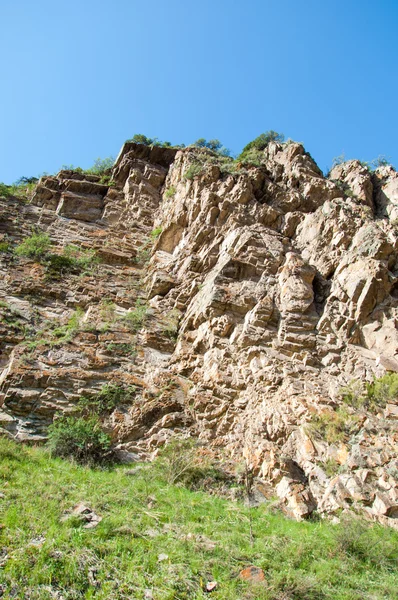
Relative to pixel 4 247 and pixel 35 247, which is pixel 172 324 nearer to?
pixel 35 247

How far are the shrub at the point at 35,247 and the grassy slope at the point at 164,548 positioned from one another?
9126 millimetres

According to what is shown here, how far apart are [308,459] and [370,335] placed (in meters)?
4.01

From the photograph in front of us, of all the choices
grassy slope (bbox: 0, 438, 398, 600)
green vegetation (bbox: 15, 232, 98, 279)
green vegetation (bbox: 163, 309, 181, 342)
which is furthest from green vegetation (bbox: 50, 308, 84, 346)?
grassy slope (bbox: 0, 438, 398, 600)

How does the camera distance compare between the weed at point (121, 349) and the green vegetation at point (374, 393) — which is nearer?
the green vegetation at point (374, 393)

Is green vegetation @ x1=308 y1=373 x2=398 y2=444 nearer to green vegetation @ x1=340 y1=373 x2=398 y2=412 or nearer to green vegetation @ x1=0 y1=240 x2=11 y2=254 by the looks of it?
green vegetation @ x1=340 y1=373 x2=398 y2=412

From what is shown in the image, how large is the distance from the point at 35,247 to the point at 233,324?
8409 millimetres

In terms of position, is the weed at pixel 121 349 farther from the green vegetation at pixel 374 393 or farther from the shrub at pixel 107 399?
the green vegetation at pixel 374 393

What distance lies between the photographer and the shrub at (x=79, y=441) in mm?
8594

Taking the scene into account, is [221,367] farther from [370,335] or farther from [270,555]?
[270,555]

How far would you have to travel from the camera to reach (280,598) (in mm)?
4480

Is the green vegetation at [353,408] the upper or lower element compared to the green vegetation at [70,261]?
lower

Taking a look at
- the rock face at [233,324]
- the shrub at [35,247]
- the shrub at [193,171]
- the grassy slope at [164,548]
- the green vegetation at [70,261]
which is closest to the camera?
the grassy slope at [164,548]

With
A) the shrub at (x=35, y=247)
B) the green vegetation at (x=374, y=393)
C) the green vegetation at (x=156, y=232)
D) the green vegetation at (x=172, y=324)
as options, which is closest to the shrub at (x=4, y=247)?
the shrub at (x=35, y=247)

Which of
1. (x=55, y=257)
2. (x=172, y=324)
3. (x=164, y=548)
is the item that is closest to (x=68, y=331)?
(x=172, y=324)
